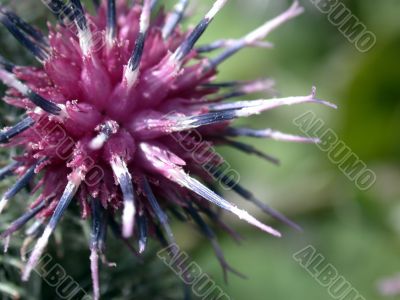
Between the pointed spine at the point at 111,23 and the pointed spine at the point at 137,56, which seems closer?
the pointed spine at the point at 137,56

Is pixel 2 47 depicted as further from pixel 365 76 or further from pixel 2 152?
pixel 365 76

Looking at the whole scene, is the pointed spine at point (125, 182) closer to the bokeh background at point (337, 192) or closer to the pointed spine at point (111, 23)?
the pointed spine at point (111, 23)

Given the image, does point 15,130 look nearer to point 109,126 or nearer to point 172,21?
point 109,126

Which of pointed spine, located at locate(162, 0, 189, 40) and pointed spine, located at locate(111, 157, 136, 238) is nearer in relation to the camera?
pointed spine, located at locate(111, 157, 136, 238)

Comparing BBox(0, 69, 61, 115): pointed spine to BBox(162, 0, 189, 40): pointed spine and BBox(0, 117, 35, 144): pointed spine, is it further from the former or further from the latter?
BBox(162, 0, 189, 40): pointed spine

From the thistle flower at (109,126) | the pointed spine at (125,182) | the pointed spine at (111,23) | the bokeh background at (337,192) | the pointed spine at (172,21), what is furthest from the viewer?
the bokeh background at (337,192)

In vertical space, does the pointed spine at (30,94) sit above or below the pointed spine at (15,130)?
above

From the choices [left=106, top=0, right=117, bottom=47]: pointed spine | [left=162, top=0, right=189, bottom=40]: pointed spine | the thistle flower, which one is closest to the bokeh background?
[left=162, top=0, right=189, bottom=40]: pointed spine

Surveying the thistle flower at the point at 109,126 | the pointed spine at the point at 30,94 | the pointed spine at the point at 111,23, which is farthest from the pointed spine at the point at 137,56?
the pointed spine at the point at 30,94
